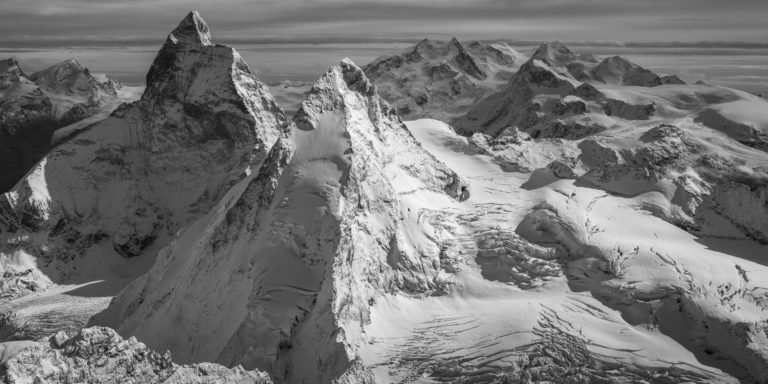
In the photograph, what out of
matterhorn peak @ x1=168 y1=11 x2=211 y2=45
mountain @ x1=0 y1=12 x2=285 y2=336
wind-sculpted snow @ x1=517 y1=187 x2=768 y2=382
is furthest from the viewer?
matterhorn peak @ x1=168 y1=11 x2=211 y2=45

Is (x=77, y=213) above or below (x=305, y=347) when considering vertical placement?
below

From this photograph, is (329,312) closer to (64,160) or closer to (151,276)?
(151,276)

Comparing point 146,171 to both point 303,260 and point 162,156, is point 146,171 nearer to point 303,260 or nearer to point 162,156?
Result: point 162,156

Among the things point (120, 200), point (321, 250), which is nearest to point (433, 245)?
point (321, 250)

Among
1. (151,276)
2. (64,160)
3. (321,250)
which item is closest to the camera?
(321,250)

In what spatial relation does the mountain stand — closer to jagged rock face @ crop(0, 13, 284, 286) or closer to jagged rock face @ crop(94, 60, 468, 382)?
jagged rock face @ crop(0, 13, 284, 286)

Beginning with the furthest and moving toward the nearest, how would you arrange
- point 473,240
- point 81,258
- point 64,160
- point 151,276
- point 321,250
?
point 64,160 < point 81,258 < point 473,240 < point 151,276 < point 321,250

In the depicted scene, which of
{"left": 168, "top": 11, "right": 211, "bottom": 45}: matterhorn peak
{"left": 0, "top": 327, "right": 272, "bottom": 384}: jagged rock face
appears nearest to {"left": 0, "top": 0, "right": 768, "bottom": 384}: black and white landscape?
{"left": 0, "top": 327, "right": 272, "bottom": 384}: jagged rock face
